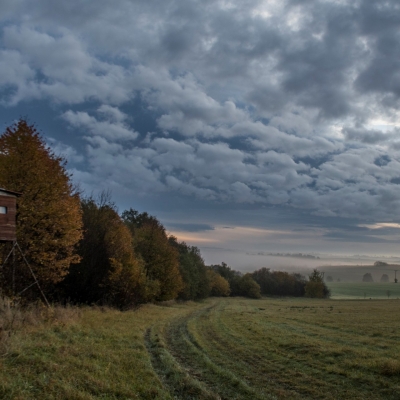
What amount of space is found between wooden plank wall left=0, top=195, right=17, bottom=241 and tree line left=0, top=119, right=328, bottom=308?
1334mm

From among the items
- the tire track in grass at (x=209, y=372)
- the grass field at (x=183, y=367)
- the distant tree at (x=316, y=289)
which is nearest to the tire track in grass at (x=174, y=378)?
the grass field at (x=183, y=367)

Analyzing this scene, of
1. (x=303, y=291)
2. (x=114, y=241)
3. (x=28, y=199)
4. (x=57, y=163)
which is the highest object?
(x=57, y=163)

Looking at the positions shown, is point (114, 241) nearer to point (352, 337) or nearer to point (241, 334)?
point (241, 334)

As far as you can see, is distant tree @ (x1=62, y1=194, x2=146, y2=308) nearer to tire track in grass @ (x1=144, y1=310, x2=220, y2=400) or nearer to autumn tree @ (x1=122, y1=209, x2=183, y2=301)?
autumn tree @ (x1=122, y1=209, x2=183, y2=301)

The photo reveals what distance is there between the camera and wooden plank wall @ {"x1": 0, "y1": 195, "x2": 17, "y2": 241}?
56.5ft

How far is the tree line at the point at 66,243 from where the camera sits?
21172 mm

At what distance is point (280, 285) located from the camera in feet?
409

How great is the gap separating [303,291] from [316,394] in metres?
125

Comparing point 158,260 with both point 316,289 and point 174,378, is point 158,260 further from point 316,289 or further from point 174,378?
point 316,289

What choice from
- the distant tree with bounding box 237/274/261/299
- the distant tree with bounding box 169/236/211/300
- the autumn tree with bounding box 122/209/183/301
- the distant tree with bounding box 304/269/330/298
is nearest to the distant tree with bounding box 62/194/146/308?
the autumn tree with bounding box 122/209/183/301

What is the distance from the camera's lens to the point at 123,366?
10.8 metres

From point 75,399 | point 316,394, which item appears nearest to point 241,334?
point 316,394

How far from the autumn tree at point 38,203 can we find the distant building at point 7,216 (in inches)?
124

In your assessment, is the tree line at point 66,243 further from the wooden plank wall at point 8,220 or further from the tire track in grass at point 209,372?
the tire track in grass at point 209,372
